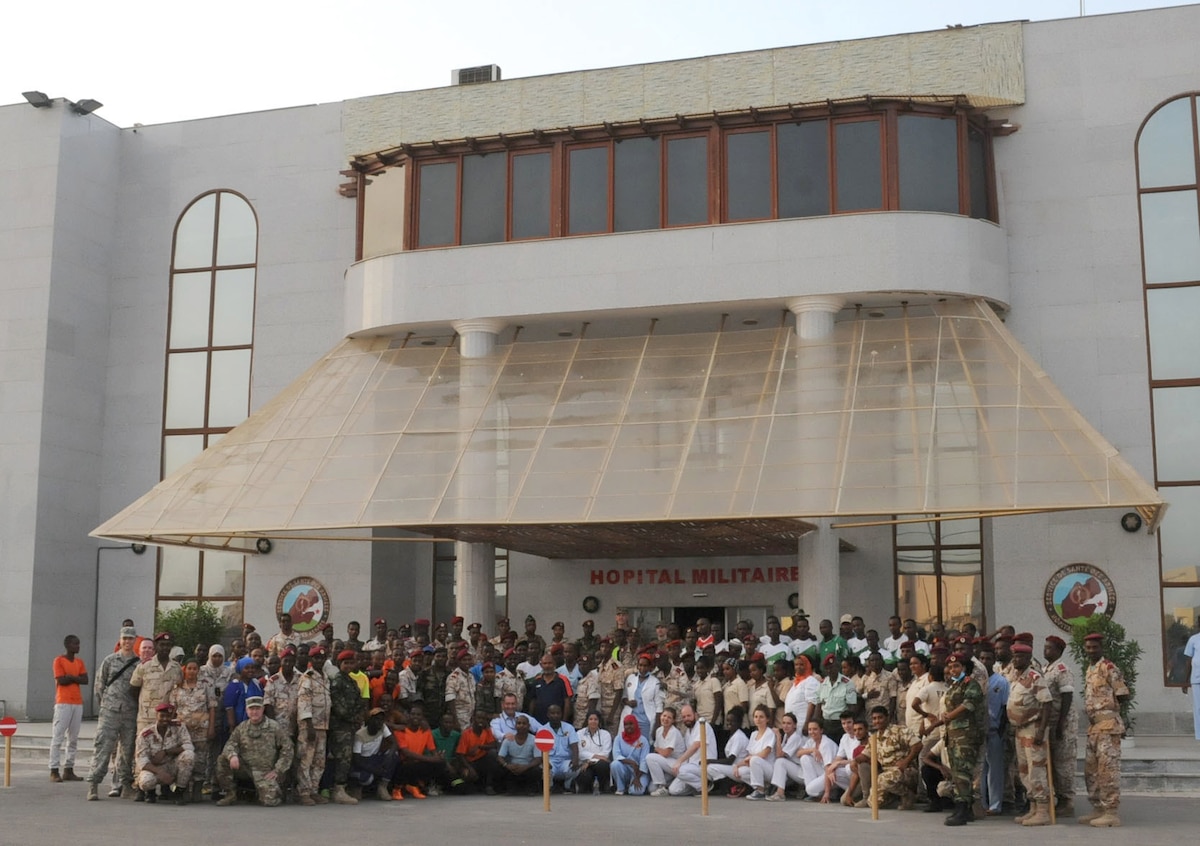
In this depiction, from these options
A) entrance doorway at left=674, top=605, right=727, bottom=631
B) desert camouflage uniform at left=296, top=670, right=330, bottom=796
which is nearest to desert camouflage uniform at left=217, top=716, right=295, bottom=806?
desert camouflage uniform at left=296, top=670, right=330, bottom=796

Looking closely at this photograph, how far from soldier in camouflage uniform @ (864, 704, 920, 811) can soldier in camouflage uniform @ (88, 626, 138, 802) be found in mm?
9296

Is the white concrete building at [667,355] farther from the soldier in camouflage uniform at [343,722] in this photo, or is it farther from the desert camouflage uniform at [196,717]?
the desert camouflage uniform at [196,717]

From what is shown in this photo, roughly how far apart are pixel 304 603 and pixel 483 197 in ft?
30.5

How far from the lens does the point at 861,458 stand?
72.4ft

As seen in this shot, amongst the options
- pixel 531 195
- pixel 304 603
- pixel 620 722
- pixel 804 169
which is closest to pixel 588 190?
pixel 531 195

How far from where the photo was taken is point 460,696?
18.8 meters

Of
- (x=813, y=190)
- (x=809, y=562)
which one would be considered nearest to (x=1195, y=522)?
(x=809, y=562)

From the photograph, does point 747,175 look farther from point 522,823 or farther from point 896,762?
point 522,823

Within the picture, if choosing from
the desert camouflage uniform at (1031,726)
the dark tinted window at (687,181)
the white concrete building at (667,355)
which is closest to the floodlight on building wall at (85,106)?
the white concrete building at (667,355)

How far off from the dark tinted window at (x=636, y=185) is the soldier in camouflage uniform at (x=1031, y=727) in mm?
13513

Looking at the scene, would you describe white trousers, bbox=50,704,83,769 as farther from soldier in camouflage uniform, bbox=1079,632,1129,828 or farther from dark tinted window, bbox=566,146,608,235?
soldier in camouflage uniform, bbox=1079,632,1129,828

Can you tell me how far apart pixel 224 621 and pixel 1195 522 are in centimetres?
1970

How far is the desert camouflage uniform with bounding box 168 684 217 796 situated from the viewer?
1709 cm

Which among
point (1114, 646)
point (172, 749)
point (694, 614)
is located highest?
point (694, 614)
